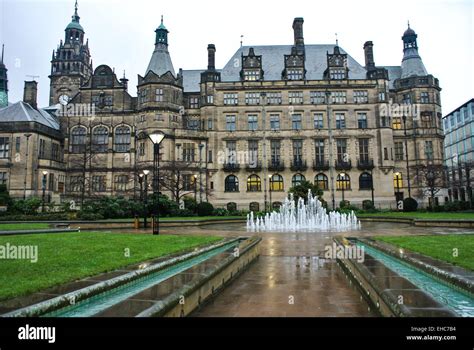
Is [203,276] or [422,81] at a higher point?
[422,81]

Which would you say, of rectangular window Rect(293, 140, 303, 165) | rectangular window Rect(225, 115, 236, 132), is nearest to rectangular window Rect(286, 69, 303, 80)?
rectangular window Rect(293, 140, 303, 165)

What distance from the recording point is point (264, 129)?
48344 millimetres

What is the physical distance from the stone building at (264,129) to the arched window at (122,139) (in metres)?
0.15

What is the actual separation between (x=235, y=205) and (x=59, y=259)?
3813cm

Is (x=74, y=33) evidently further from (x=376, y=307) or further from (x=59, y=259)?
(x=376, y=307)

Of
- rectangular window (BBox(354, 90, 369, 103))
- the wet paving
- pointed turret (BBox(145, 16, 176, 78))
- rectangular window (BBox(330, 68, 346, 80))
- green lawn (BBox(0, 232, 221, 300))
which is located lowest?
the wet paving

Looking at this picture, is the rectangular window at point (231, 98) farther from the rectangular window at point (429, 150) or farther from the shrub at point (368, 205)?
the rectangular window at point (429, 150)

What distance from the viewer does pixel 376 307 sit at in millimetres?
5125

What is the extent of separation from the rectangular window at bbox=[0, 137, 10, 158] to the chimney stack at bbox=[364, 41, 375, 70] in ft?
173

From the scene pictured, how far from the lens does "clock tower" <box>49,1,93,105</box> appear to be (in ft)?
246

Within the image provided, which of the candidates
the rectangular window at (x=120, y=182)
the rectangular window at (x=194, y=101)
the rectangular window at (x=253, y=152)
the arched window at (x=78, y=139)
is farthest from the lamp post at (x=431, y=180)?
the arched window at (x=78, y=139)

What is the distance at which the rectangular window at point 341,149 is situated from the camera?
47.7 meters

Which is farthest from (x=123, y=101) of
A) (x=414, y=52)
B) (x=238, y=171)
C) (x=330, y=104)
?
(x=414, y=52)

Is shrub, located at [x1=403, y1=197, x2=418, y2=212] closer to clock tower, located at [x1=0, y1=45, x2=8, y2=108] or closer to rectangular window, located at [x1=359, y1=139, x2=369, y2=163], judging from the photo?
rectangular window, located at [x1=359, y1=139, x2=369, y2=163]
